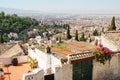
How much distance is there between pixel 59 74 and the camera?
16.0 m

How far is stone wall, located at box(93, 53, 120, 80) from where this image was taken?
1820cm

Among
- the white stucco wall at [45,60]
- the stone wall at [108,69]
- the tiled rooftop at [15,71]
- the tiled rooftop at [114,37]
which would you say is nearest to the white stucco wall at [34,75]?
the white stucco wall at [45,60]

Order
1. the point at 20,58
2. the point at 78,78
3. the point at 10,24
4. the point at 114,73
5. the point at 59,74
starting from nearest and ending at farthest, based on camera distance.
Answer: the point at 59,74 → the point at 78,78 → the point at 114,73 → the point at 20,58 → the point at 10,24

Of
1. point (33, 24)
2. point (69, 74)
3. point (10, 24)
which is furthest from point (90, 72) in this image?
point (33, 24)

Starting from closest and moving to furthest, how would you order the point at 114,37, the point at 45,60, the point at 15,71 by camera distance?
the point at 15,71
the point at 45,60
the point at 114,37

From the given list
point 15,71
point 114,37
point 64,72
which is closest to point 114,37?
point 114,37

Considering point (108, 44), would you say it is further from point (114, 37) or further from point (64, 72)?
point (64, 72)

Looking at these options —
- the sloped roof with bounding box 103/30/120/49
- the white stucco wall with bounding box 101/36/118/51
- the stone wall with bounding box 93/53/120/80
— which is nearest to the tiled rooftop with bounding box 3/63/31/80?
the stone wall with bounding box 93/53/120/80

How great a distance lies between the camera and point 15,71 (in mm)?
17969

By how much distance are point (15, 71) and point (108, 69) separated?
7325mm

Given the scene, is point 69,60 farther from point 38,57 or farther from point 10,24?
point 10,24

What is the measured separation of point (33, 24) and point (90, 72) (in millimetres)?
102933

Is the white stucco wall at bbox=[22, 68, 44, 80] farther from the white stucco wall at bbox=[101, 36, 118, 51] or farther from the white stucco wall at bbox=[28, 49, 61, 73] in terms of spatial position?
the white stucco wall at bbox=[101, 36, 118, 51]

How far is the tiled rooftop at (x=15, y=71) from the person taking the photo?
16.6 meters
